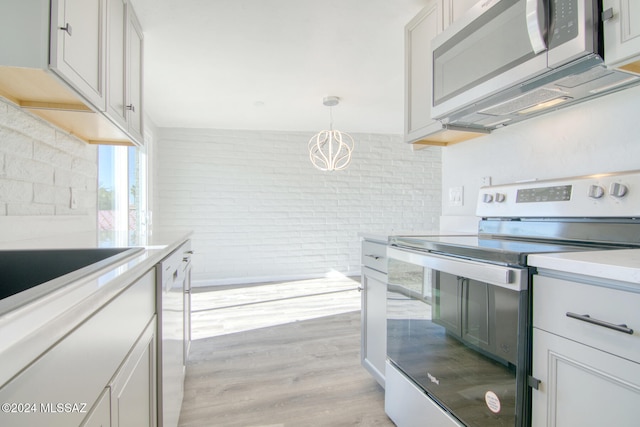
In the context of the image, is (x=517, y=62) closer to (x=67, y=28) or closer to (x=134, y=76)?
(x=67, y=28)

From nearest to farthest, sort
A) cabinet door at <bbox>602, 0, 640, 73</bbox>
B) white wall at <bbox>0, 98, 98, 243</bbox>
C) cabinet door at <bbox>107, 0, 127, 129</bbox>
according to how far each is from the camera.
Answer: cabinet door at <bbox>602, 0, 640, 73</bbox> → white wall at <bbox>0, 98, 98, 243</bbox> → cabinet door at <bbox>107, 0, 127, 129</bbox>

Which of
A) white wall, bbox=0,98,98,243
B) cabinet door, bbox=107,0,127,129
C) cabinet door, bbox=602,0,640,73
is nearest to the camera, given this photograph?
cabinet door, bbox=602,0,640,73

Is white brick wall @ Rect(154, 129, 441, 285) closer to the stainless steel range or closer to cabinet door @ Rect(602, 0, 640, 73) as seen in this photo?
the stainless steel range

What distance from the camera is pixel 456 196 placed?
2084 millimetres

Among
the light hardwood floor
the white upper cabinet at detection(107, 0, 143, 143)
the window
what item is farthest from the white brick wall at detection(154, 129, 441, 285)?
the white upper cabinet at detection(107, 0, 143, 143)

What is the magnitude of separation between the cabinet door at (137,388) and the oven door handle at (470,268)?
104 centimetres

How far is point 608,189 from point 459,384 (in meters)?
0.85

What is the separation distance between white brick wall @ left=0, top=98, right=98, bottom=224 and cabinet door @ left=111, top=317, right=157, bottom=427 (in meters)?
0.86

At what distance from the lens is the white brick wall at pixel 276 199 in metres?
4.47

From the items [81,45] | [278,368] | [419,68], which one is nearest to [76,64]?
[81,45]

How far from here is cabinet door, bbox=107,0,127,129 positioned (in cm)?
153

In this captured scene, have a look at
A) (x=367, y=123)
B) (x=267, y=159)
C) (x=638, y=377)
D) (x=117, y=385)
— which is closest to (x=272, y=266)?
(x=267, y=159)

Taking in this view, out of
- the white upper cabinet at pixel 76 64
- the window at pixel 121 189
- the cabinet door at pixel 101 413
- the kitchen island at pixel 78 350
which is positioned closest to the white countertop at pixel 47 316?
the kitchen island at pixel 78 350

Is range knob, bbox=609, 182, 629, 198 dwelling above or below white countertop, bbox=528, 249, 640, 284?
above
